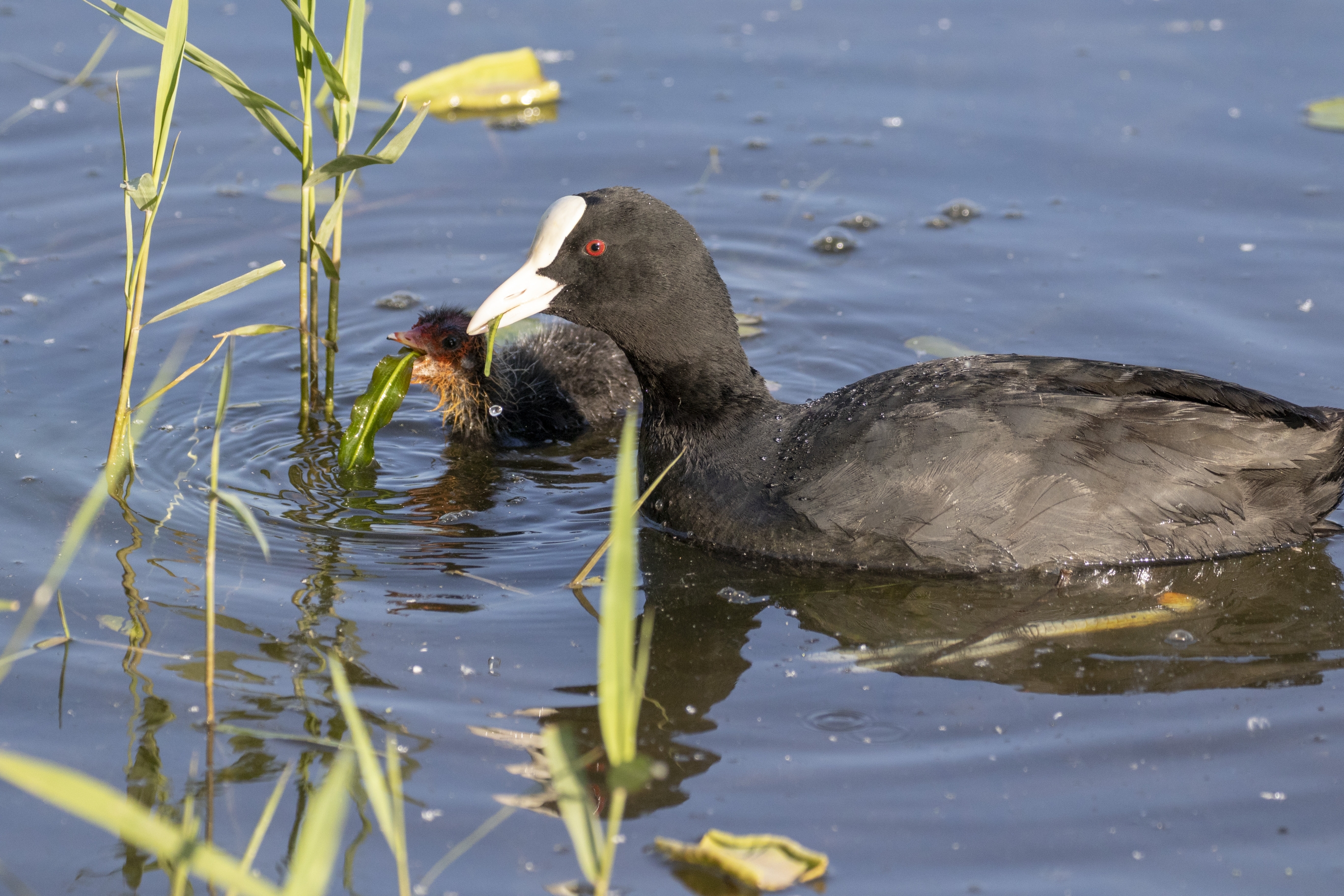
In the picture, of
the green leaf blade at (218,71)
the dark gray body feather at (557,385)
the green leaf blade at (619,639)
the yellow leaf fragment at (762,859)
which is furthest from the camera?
the dark gray body feather at (557,385)

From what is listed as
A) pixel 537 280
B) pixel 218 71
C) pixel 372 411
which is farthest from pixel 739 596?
pixel 218 71

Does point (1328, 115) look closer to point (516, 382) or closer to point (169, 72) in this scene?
point (516, 382)

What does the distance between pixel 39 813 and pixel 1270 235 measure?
513cm

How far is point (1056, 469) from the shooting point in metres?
3.75

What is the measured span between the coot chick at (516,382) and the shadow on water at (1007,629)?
3.59ft

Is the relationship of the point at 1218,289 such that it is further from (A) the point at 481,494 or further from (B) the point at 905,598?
(A) the point at 481,494

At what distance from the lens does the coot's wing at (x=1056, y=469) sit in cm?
376

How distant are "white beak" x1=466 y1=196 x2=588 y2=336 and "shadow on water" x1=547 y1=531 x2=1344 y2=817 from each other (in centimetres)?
85

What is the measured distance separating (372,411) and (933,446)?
1844 mm

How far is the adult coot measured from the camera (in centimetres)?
377

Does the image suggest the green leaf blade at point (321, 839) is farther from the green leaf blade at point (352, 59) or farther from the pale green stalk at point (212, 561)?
the green leaf blade at point (352, 59)

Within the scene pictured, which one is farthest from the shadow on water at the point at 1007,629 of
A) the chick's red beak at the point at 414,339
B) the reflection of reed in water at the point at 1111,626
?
the chick's red beak at the point at 414,339

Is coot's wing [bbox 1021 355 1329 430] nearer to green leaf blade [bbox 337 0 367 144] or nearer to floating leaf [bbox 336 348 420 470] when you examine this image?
floating leaf [bbox 336 348 420 470]

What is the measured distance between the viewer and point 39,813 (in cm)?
296
